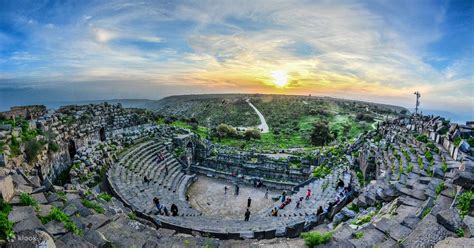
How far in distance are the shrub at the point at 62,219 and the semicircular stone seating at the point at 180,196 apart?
5.53 metres

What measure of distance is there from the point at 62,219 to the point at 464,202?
9.49 metres

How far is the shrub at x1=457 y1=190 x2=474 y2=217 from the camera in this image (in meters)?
5.62

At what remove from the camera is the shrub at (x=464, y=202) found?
5622 millimetres

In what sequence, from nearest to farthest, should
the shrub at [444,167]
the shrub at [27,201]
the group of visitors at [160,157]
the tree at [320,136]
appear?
the shrub at [27,201] < the shrub at [444,167] < the group of visitors at [160,157] < the tree at [320,136]

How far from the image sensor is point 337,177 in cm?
1711

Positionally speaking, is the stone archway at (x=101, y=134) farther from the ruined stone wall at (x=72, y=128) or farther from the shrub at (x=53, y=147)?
the shrub at (x=53, y=147)

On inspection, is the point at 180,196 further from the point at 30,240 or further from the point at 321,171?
the point at 30,240

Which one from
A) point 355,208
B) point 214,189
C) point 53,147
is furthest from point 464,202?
point 53,147

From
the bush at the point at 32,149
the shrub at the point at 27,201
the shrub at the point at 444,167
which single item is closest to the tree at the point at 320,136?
the shrub at the point at 444,167

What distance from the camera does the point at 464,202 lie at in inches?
230

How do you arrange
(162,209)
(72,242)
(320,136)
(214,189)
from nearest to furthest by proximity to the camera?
(72,242) → (162,209) → (214,189) → (320,136)

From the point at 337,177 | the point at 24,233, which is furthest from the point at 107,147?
the point at 337,177

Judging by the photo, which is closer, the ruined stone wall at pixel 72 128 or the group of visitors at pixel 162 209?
the group of visitors at pixel 162 209

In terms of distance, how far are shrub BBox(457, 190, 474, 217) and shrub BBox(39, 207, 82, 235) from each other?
861 centimetres
